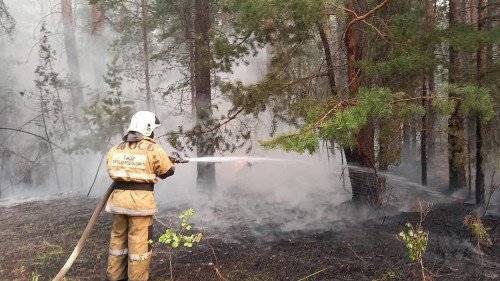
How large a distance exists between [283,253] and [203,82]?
5.53m

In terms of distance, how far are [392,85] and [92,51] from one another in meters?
15.2

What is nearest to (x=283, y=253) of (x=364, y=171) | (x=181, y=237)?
(x=181, y=237)

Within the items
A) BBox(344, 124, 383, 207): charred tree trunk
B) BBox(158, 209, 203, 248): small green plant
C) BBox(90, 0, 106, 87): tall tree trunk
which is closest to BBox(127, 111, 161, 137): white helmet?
BBox(158, 209, 203, 248): small green plant

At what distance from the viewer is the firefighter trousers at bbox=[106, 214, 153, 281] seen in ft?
13.9

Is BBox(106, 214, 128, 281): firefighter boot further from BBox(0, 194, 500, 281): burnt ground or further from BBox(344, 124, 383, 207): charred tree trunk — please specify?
BBox(344, 124, 383, 207): charred tree trunk

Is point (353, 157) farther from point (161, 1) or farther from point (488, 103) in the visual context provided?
point (161, 1)

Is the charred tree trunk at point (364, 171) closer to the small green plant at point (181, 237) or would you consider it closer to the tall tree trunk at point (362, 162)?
the tall tree trunk at point (362, 162)

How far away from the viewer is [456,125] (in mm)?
8844

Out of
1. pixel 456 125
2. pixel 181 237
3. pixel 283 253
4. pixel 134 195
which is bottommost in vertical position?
pixel 283 253

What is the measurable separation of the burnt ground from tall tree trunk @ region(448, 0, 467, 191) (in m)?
1.58

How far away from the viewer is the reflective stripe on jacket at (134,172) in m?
4.22

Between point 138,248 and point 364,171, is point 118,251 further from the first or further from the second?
point 364,171

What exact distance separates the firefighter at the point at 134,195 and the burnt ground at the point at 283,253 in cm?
39

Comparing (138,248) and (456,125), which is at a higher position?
(456,125)
